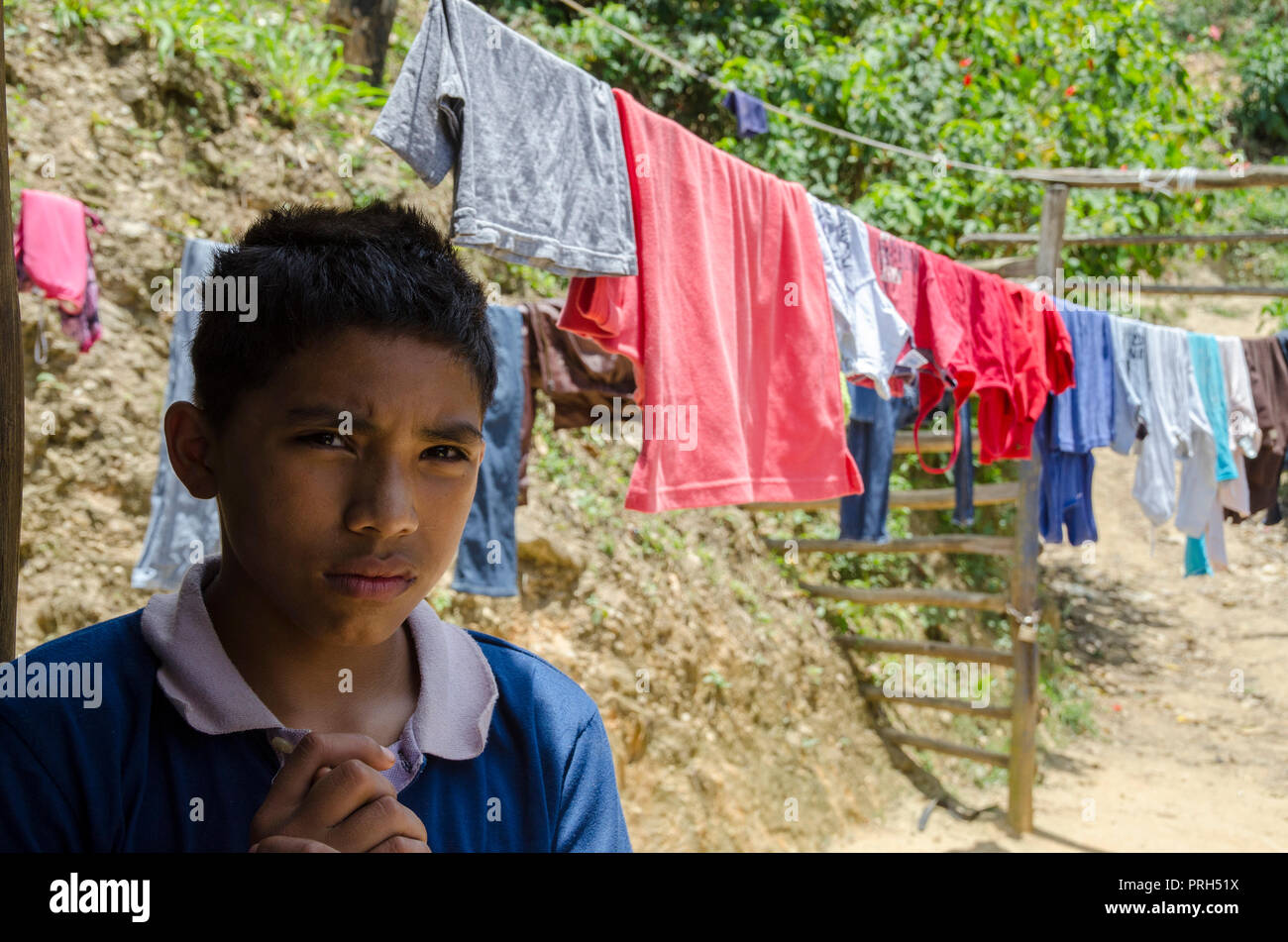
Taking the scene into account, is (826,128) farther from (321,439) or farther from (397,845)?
(397,845)

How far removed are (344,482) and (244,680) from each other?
0.22 m

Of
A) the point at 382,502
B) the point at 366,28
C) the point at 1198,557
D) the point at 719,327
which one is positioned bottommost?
the point at 1198,557

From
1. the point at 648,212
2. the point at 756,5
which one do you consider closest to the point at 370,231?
the point at 648,212

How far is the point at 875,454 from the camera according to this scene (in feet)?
15.9

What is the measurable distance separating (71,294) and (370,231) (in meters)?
3.13

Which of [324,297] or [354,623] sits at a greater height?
[324,297]

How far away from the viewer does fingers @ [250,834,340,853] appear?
776 mm

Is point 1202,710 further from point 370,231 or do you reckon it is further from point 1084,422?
point 370,231

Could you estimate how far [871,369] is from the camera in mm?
3303

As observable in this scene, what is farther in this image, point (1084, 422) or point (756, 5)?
point (756, 5)

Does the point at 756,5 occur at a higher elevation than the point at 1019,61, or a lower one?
higher

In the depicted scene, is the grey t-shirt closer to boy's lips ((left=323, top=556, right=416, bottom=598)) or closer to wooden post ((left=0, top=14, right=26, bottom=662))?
wooden post ((left=0, top=14, right=26, bottom=662))

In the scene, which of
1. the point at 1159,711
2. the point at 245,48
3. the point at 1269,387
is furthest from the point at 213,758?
the point at 1159,711

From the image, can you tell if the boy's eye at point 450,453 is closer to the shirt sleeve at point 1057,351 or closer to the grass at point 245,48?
the shirt sleeve at point 1057,351
